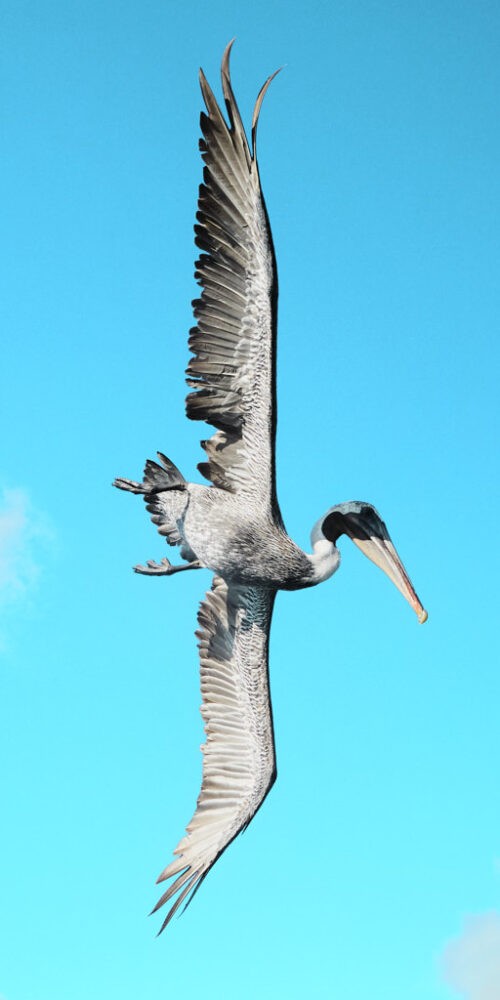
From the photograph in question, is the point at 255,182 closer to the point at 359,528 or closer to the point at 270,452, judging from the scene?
the point at 270,452

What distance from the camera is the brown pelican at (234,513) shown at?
1105 cm

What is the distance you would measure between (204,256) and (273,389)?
1.39 meters

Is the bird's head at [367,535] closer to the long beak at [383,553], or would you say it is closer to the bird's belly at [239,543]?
the long beak at [383,553]

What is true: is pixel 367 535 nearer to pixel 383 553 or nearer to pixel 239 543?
pixel 383 553

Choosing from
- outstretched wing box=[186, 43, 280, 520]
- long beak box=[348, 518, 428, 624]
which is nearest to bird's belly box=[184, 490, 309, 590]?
outstretched wing box=[186, 43, 280, 520]

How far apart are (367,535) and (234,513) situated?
5.23ft

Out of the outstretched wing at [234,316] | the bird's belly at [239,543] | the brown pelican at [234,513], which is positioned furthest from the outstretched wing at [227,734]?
the outstretched wing at [234,316]

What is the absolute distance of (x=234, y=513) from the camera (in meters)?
11.5

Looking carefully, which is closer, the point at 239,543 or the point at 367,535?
the point at 239,543

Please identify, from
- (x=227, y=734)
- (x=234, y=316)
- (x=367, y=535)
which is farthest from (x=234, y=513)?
(x=227, y=734)

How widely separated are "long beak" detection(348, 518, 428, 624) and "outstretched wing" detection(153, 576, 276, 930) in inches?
48.3

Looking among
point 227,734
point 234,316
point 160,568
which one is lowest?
point 227,734

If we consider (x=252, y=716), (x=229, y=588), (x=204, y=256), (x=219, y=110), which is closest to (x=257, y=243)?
(x=204, y=256)

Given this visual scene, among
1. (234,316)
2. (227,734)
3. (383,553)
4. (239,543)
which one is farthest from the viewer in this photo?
(227,734)
